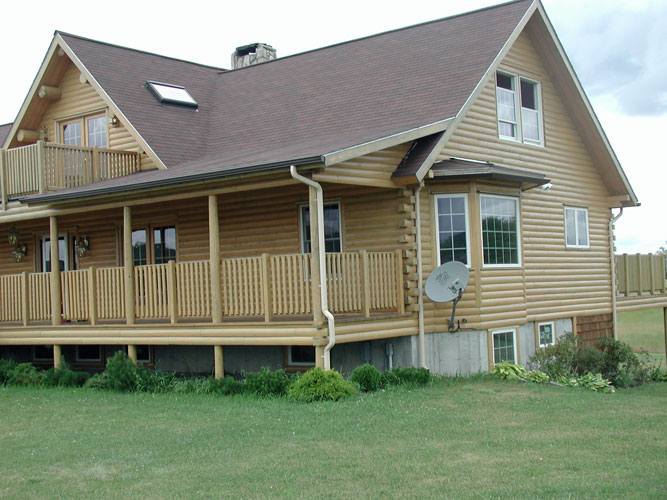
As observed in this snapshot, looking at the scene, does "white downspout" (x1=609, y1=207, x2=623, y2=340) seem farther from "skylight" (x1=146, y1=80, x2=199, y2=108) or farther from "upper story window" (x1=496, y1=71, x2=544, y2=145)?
"skylight" (x1=146, y1=80, x2=199, y2=108)

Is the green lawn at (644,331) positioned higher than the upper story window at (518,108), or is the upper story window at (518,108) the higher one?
the upper story window at (518,108)

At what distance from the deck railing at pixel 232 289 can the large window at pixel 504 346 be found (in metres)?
2.67

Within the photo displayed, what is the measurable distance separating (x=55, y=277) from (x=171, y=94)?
20.4ft

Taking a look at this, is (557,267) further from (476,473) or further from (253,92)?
(476,473)

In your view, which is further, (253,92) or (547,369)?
(253,92)

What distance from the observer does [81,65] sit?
20.4m

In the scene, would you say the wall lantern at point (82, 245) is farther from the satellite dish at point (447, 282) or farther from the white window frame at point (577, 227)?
the white window frame at point (577, 227)

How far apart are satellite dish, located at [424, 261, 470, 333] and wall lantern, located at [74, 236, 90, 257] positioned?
9513 millimetres

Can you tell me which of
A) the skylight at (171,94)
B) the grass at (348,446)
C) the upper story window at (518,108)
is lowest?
the grass at (348,446)

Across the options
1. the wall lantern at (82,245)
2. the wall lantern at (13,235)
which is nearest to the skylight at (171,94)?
the wall lantern at (82,245)

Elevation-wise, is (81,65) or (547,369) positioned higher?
(81,65)

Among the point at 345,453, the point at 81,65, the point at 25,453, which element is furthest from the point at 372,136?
the point at 81,65

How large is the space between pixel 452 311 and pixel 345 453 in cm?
678

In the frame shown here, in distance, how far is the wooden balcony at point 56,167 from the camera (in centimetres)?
1848
